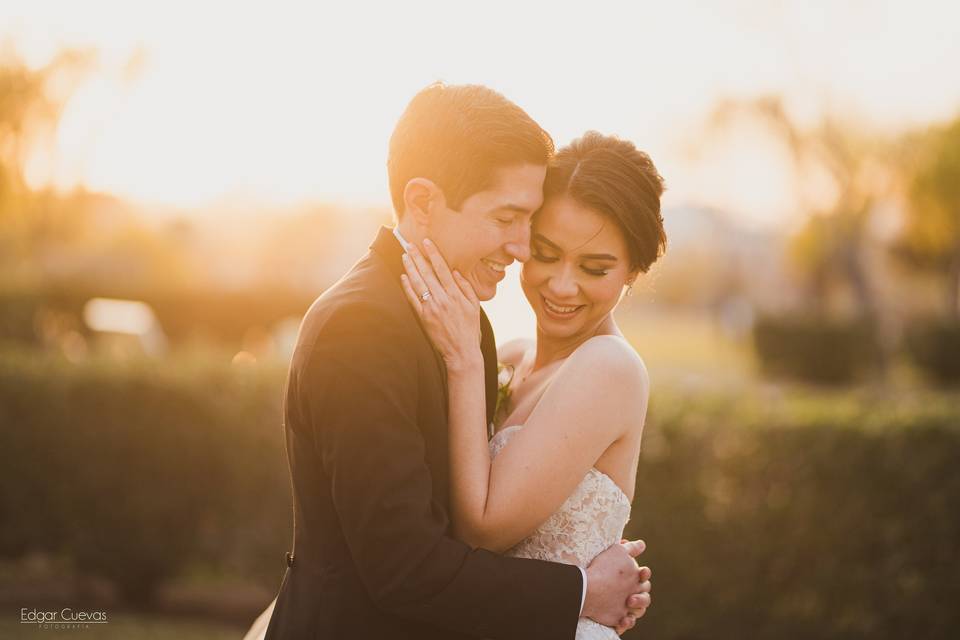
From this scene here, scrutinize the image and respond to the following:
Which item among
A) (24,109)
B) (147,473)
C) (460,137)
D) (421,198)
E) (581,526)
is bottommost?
(147,473)

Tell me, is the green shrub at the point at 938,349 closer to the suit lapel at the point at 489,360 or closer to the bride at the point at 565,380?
the bride at the point at 565,380

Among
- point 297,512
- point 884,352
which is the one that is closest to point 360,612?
point 297,512

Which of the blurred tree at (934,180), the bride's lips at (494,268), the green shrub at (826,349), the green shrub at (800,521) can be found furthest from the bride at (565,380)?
the blurred tree at (934,180)

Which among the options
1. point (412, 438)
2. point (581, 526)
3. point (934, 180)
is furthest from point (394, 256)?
point (934, 180)

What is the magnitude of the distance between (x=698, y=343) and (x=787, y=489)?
45223mm

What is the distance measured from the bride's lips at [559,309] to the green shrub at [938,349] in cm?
2967

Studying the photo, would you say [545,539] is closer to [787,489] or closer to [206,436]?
[787,489]

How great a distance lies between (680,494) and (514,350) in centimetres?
360

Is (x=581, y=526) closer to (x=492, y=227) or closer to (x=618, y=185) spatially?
(x=492, y=227)

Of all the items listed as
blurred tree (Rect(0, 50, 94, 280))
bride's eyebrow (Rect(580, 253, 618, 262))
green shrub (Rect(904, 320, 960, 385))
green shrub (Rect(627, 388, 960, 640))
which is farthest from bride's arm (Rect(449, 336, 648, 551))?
green shrub (Rect(904, 320, 960, 385))

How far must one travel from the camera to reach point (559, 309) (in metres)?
3.49

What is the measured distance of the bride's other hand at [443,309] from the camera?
291cm

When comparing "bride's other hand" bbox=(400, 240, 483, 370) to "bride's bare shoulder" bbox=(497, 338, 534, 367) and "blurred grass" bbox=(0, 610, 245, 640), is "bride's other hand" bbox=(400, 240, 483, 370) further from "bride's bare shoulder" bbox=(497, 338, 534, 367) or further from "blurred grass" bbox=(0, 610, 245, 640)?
"blurred grass" bbox=(0, 610, 245, 640)

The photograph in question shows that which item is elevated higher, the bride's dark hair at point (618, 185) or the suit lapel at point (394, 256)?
the bride's dark hair at point (618, 185)
